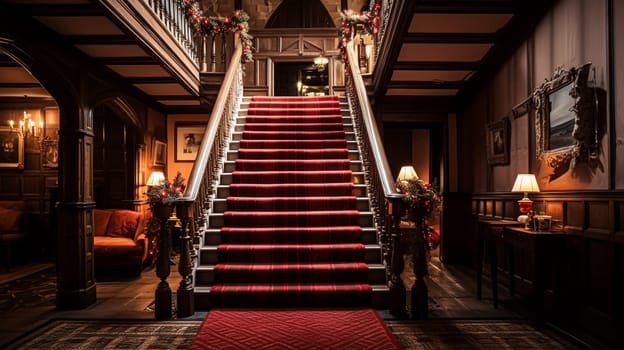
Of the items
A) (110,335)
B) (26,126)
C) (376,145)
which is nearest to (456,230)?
(376,145)

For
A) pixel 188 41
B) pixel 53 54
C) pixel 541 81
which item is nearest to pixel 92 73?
pixel 53 54

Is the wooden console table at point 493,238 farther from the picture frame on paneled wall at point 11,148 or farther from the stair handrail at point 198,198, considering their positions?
the picture frame on paneled wall at point 11,148

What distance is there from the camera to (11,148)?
7.73 meters

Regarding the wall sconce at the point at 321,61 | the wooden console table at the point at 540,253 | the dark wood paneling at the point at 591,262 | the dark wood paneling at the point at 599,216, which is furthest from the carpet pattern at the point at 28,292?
the wall sconce at the point at 321,61

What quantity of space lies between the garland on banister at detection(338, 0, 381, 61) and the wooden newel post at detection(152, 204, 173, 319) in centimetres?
480

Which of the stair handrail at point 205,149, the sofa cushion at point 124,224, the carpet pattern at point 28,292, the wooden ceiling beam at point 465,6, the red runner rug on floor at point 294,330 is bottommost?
the carpet pattern at point 28,292

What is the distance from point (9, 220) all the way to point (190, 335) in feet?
17.6

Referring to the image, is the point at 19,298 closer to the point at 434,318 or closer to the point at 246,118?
the point at 246,118

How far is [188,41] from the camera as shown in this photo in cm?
660

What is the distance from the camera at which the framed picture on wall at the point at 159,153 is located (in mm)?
8125

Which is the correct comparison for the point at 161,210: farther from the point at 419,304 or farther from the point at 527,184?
the point at 527,184

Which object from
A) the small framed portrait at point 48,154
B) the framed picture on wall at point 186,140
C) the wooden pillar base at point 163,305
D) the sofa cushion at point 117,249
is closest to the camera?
the wooden pillar base at point 163,305

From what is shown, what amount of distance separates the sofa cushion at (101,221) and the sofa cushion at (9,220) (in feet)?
5.24

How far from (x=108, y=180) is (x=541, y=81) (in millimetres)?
6704
